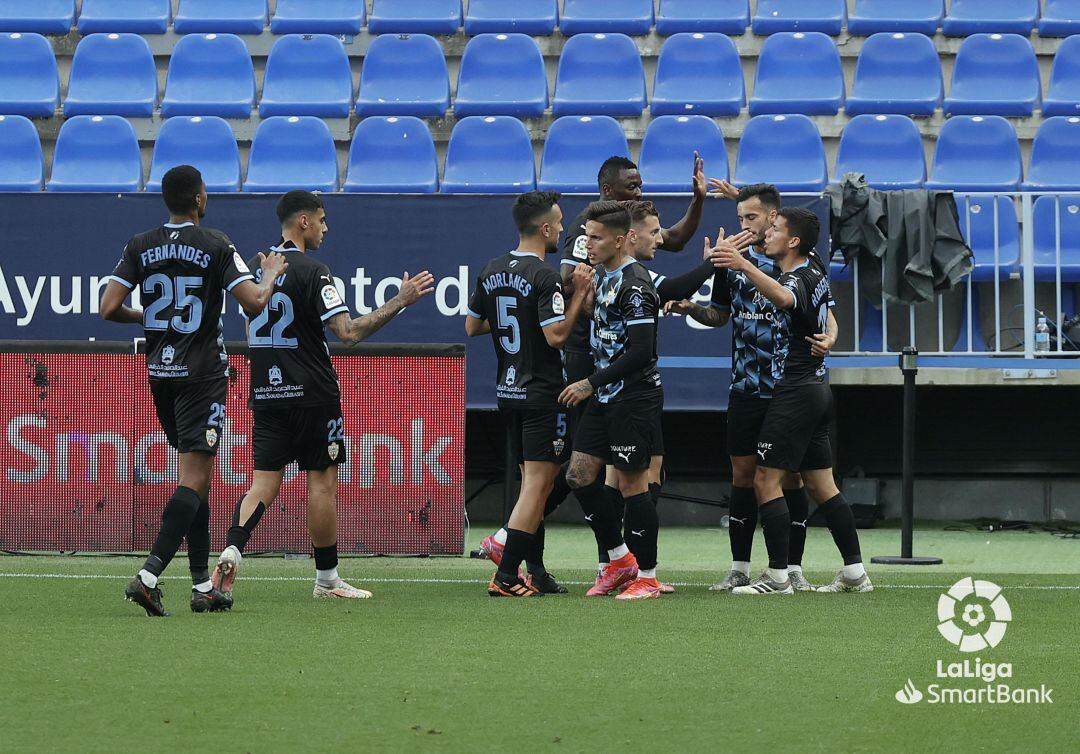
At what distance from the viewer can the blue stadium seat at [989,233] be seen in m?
11.4

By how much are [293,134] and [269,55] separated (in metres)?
1.38

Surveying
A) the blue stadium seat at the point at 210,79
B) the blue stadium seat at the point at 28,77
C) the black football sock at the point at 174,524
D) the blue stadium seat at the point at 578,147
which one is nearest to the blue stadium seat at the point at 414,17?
the blue stadium seat at the point at 210,79

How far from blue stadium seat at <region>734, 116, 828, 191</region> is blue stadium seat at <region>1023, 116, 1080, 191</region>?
69.9 inches

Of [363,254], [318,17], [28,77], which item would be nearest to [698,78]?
[318,17]

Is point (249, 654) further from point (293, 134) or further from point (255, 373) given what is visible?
point (293, 134)

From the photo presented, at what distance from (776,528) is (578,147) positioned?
5.98 metres

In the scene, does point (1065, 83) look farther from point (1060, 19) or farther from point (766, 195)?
point (766, 195)

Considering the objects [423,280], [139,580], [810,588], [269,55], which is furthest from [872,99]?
[139,580]

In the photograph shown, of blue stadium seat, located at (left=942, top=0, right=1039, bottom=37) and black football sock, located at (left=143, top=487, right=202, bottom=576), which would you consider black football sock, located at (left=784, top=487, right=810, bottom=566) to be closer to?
black football sock, located at (left=143, top=487, right=202, bottom=576)

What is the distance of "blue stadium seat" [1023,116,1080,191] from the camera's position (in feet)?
41.5

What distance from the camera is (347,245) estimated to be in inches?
430

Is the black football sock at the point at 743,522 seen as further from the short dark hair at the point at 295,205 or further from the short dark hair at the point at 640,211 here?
the short dark hair at the point at 295,205

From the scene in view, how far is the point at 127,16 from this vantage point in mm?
14625

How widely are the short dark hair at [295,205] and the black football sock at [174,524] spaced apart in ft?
4.83
